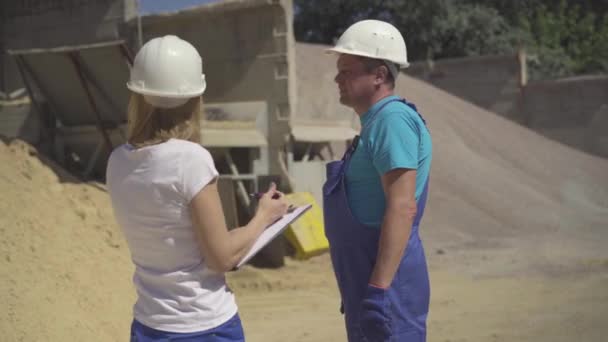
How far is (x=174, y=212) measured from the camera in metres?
1.96

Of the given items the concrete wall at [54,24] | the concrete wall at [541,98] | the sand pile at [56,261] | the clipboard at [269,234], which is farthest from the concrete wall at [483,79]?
the clipboard at [269,234]

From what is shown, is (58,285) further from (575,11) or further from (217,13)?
(575,11)

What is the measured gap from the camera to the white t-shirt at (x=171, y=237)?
194 cm

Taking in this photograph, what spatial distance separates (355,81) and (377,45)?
0.50 feet

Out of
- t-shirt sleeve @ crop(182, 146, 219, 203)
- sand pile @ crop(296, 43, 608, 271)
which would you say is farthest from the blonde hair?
sand pile @ crop(296, 43, 608, 271)

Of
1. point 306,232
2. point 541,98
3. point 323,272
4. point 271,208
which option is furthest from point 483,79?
point 271,208

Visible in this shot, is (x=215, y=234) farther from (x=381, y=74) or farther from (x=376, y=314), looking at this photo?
(x=381, y=74)

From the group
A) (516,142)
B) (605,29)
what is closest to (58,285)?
(516,142)

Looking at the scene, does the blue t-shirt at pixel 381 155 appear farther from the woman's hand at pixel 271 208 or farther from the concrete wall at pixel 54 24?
the concrete wall at pixel 54 24

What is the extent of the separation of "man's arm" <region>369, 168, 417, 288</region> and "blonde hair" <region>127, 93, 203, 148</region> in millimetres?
675

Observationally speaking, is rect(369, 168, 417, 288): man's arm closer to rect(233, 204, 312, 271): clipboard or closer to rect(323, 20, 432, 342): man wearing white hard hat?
rect(323, 20, 432, 342): man wearing white hard hat

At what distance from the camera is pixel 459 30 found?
2675 centimetres

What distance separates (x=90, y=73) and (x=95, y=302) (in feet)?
12.4

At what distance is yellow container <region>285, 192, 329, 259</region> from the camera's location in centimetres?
828
